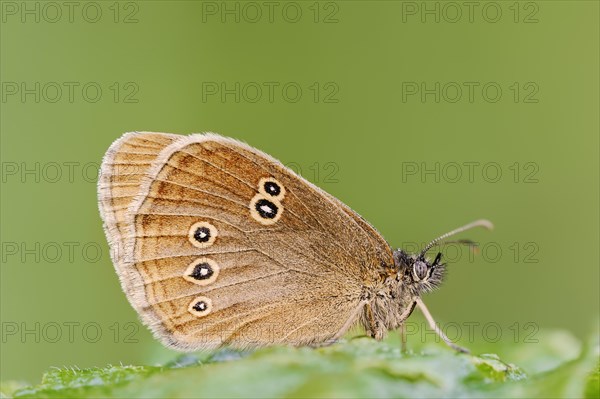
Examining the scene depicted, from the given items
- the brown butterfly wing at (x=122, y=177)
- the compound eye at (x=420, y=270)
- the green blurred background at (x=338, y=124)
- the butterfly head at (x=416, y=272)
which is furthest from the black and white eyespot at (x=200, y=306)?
the green blurred background at (x=338, y=124)

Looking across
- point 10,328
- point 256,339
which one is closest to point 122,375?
point 256,339

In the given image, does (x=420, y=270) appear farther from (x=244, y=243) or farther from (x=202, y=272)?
(x=202, y=272)

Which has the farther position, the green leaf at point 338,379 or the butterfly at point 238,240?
the butterfly at point 238,240

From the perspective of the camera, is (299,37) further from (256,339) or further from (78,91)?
(256,339)

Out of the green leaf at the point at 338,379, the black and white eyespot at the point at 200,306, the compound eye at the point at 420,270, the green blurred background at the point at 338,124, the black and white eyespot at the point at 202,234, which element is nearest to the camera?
the green leaf at the point at 338,379

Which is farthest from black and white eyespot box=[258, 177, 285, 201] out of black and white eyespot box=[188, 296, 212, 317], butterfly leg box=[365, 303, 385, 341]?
butterfly leg box=[365, 303, 385, 341]

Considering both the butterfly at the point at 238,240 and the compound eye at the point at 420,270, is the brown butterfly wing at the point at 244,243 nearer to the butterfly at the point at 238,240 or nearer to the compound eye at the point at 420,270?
the butterfly at the point at 238,240

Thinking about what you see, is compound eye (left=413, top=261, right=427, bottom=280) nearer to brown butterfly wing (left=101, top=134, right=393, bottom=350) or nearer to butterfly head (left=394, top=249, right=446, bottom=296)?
butterfly head (left=394, top=249, right=446, bottom=296)
